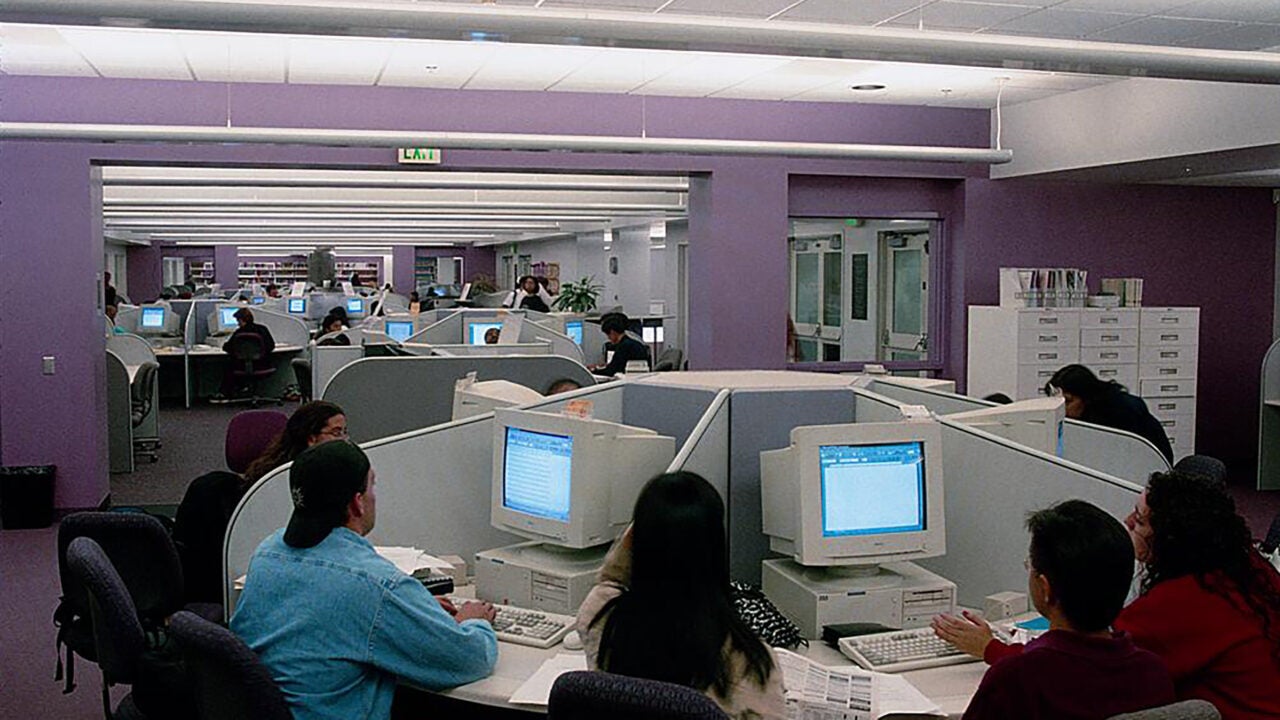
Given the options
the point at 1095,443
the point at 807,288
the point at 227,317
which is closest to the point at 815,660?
the point at 1095,443

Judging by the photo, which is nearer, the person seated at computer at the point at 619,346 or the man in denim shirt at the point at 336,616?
the man in denim shirt at the point at 336,616

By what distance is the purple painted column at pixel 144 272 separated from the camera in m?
28.5

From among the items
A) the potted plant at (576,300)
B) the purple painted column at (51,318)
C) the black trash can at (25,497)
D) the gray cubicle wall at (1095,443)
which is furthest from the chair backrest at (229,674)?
the potted plant at (576,300)

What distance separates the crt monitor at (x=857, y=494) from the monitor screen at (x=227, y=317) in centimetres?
1282

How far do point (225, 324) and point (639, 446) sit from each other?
12.6m

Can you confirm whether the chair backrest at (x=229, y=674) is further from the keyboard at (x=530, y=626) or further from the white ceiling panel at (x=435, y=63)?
the white ceiling panel at (x=435, y=63)

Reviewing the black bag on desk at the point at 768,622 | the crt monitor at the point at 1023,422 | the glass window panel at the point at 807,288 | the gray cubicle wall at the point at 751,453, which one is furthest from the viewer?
the glass window panel at the point at 807,288

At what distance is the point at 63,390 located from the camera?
25.3 feet

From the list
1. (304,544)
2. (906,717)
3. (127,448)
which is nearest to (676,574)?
(906,717)

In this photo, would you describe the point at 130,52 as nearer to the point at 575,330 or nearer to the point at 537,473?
the point at 537,473

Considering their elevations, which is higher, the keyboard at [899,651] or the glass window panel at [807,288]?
the glass window panel at [807,288]

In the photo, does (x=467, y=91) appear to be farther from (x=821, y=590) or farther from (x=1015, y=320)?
(x=821, y=590)

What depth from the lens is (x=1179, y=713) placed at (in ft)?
6.63

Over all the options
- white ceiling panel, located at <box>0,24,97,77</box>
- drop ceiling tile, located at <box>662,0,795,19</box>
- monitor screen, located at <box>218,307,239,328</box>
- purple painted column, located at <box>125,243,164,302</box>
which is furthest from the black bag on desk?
purple painted column, located at <box>125,243,164,302</box>
